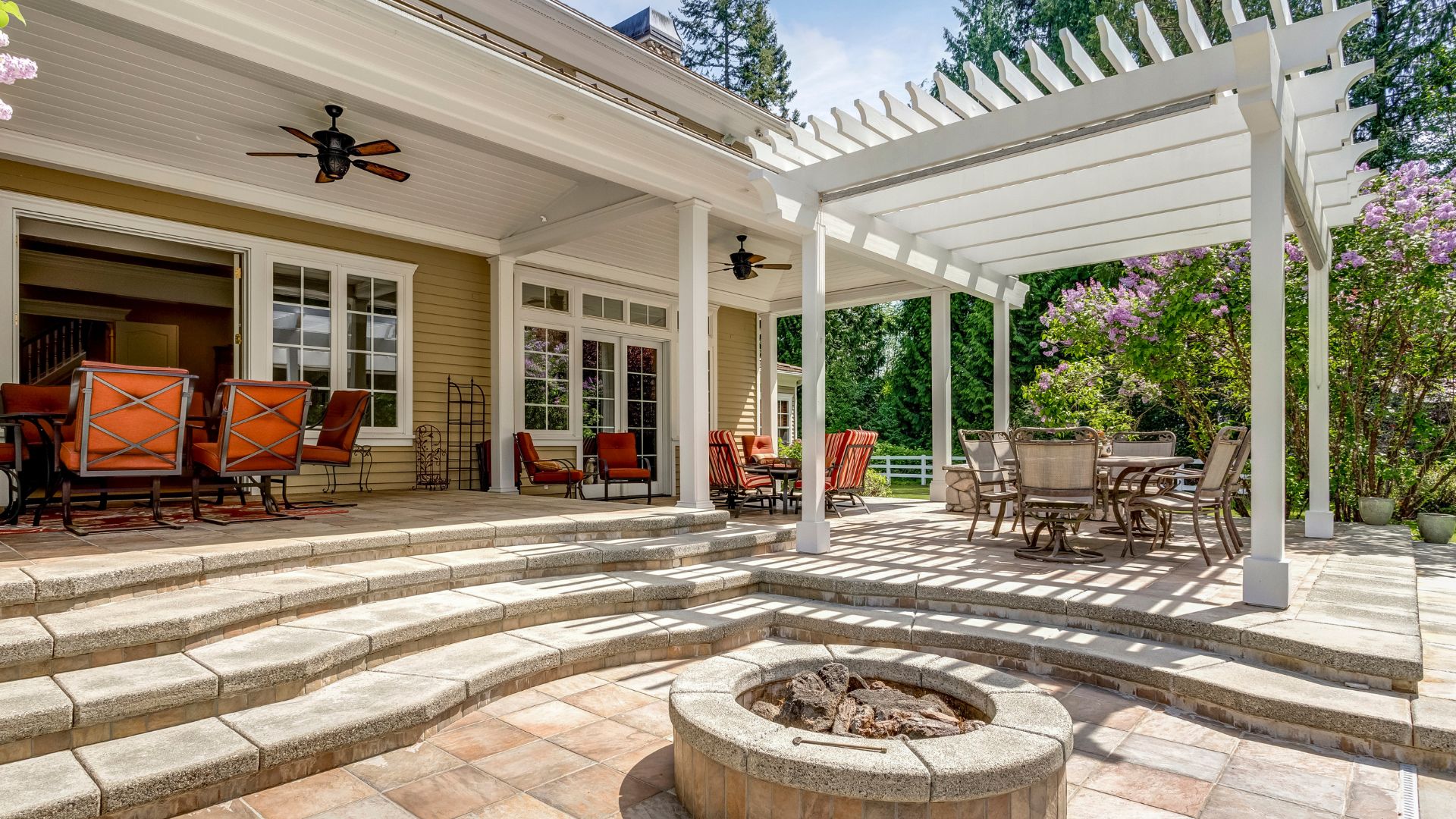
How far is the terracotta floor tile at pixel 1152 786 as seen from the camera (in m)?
2.28

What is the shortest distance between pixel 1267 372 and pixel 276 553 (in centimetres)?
493

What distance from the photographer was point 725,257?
29.8 feet

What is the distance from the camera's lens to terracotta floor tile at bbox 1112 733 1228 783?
2510 millimetres

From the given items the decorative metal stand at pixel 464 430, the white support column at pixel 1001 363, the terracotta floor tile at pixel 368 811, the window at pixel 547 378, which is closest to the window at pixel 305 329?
the decorative metal stand at pixel 464 430

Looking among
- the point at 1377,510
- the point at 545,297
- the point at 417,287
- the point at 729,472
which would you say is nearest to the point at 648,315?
the point at 545,297

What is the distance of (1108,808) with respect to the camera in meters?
2.25

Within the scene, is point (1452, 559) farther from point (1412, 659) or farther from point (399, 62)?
point (399, 62)

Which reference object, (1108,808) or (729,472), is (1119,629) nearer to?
(1108,808)

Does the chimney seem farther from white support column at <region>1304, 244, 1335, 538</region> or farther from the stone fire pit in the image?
the stone fire pit

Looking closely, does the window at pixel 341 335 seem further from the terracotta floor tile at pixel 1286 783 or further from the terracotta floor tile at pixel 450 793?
the terracotta floor tile at pixel 1286 783

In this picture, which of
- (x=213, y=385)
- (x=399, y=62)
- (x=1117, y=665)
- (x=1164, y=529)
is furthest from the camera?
(x=213, y=385)

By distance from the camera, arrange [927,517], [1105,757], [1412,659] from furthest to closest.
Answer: [927,517], [1412,659], [1105,757]

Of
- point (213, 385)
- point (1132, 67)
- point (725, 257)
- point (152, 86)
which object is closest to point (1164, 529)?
point (1132, 67)

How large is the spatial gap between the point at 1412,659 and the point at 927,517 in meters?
4.86
